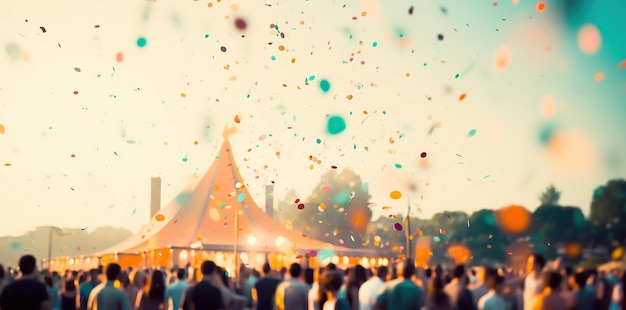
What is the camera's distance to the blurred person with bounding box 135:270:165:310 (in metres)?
10.6

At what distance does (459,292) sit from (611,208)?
67445mm

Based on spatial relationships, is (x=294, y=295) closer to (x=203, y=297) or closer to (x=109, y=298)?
(x=203, y=297)

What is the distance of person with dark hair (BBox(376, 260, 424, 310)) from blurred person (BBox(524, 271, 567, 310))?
4.02 feet

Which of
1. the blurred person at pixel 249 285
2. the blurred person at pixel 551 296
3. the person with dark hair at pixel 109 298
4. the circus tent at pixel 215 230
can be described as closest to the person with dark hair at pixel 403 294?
the blurred person at pixel 551 296

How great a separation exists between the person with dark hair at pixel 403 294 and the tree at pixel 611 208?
6237cm

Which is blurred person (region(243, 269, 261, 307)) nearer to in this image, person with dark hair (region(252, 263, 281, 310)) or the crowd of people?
person with dark hair (region(252, 263, 281, 310))

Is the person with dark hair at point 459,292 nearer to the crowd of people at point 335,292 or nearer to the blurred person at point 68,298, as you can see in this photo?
the crowd of people at point 335,292

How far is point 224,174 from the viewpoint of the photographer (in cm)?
5059

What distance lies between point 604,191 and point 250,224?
4064cm

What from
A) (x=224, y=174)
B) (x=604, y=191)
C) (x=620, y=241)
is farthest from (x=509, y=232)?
(x=224, y=174)

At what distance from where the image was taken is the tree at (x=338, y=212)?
299ft

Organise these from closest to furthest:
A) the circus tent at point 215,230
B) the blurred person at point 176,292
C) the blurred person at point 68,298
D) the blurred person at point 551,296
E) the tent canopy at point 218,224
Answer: the blurred person at point 551,296 → the blurred person at point 176,292 → the blurred person at point 68,298 → the circus tent at point 215,230 → the tent canopy at point 218,224

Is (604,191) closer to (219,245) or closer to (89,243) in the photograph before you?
(219,245)

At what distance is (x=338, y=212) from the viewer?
93.9 m
